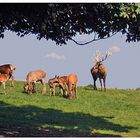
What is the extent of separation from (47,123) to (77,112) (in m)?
5.84

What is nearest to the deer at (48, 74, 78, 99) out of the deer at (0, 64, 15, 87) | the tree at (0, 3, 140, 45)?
the deer at (0, 64, 15, 87)

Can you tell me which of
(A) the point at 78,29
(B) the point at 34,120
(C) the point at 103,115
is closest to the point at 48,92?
(C) the point at 103,115

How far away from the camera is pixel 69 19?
18.1 meters

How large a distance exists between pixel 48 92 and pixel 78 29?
2219cm

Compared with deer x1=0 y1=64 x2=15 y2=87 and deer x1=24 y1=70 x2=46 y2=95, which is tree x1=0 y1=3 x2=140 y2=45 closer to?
deer x1=24 y1=70 x2=46 y2=95

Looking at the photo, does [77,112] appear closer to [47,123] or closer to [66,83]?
[47,123]

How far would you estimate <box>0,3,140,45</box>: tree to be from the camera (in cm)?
1622

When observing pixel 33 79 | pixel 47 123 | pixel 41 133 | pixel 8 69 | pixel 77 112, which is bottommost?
pixel 41 133

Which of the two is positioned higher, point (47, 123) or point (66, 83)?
point (66, 83)

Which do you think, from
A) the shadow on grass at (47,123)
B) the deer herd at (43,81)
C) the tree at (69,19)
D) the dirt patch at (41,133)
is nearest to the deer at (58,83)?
the deer herd at (43,81)

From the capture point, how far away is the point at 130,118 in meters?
31.5

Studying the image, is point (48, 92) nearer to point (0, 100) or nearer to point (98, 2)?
point (0, 100)

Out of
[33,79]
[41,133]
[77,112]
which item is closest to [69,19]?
[41,133]

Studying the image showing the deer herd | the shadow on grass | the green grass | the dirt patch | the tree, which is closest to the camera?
the tree
